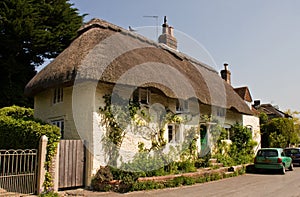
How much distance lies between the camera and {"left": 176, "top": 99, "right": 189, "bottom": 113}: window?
1547 cm

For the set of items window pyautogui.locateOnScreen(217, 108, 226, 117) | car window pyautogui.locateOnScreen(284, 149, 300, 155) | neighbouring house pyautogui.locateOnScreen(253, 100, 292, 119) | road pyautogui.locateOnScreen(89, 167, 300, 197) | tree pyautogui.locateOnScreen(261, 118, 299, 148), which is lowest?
road pyautogui.locateOnScreen(89, 167, 300, 197)

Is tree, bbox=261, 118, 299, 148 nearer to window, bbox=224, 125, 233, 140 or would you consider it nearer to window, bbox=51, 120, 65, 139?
window, bbox=224, 125, 233, 140

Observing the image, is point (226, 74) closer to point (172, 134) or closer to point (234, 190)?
point (172, 134)

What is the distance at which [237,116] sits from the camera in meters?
21.2

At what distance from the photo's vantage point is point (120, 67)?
471 inches

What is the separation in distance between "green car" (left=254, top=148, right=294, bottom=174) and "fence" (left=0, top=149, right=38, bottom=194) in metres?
12.4

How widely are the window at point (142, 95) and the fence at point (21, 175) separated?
518cm

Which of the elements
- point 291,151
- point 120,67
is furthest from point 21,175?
point 291,151

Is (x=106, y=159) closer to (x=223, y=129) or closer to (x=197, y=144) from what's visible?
(x=197, y=144)

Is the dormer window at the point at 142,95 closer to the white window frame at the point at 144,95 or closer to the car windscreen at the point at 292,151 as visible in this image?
the white window frame at the point at 144,95

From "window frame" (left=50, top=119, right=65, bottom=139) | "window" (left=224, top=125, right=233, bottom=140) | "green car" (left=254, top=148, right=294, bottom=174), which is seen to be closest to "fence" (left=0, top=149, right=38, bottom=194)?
"window frame" (left=50, top=119, right=65, bottom=139)

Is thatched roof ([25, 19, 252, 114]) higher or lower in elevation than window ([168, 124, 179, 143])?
higher

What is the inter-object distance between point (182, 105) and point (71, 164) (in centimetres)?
756

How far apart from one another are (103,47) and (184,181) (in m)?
6.96
